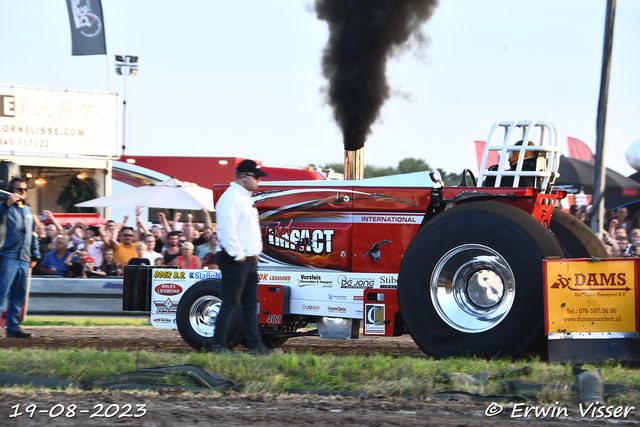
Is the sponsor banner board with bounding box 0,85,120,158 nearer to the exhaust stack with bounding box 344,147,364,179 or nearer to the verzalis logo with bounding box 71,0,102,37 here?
the verzalis logo with bounding box 71,0,102,37

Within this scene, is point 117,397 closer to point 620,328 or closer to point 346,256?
point 346,256

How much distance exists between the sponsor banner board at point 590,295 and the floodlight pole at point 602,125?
5.52m

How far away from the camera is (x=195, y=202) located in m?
13.5

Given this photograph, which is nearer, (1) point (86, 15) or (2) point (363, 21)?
(2) point (363, 21)

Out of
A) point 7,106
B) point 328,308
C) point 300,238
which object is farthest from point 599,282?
point 7,106

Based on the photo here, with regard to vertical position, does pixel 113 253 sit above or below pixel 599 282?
above

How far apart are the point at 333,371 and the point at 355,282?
1363mm

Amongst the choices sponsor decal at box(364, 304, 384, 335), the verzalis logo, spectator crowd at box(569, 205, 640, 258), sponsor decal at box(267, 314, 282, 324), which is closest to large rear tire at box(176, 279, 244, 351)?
sponsor decal at box(267, 314, 282, 324)

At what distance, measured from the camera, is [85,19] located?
20.5 metres

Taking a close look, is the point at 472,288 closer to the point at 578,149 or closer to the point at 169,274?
the point at 169,274

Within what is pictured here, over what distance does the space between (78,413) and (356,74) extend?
529cm

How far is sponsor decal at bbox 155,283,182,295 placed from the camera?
6785mm

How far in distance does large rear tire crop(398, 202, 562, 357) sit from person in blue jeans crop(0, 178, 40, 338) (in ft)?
15.1

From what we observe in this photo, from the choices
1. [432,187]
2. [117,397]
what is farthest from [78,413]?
[432,187]
